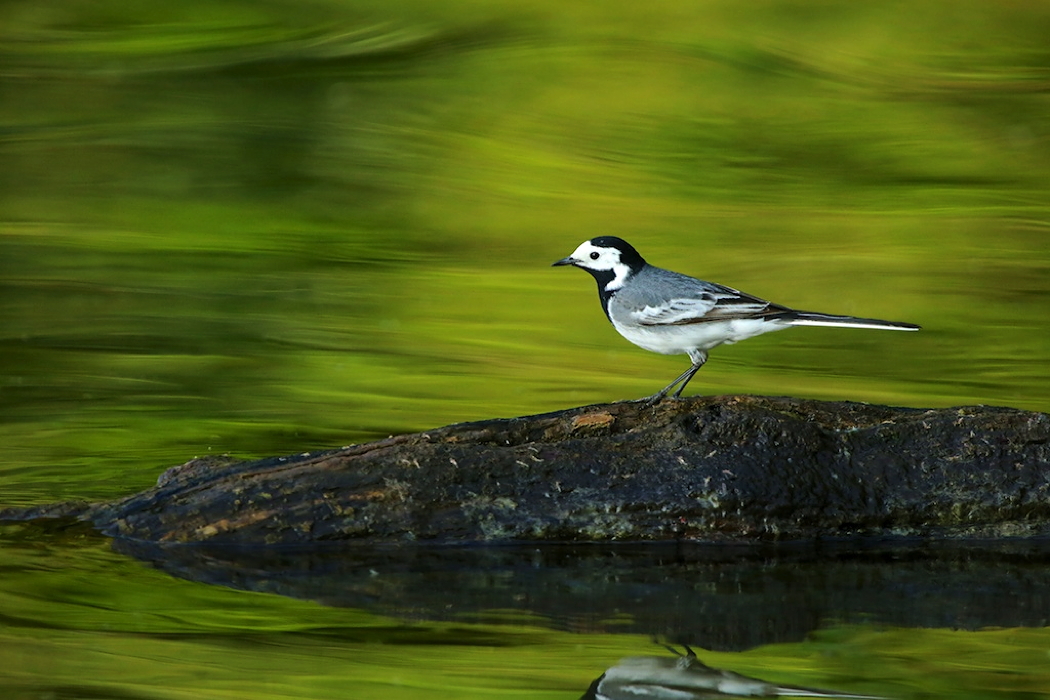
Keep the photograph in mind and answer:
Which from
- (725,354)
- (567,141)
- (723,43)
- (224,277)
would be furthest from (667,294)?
(723,43)

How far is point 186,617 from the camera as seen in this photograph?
227 inches

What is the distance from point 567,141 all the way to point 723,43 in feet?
12.7

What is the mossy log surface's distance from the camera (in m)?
6.54

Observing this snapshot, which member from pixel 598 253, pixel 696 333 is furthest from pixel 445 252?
pixel 696 333

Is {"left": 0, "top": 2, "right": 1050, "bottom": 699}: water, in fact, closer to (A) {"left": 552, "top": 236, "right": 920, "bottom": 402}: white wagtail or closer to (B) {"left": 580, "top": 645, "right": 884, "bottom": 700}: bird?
(B) {"left": 580, "top": 645, "right": 884, "bottom": 700}: bird

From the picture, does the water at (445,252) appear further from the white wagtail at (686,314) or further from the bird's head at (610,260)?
the white wagtail at (686,314)

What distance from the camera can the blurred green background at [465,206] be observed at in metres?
9.65

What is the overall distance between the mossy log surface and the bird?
125 cm

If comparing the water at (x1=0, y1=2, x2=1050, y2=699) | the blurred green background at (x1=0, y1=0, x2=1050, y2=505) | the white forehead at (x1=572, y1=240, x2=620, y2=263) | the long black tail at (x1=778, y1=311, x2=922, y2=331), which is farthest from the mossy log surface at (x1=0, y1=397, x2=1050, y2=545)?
the white forehead at (x1=572, y1=240, x2=620, y2=263)

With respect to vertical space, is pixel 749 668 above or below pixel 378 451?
below

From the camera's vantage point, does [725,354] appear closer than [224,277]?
Yes

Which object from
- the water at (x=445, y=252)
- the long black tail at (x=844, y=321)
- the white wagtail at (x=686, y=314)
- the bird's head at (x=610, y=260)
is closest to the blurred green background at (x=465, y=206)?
the water at (x=445, y=252)

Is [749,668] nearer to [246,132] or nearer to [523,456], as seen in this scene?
[523,456]

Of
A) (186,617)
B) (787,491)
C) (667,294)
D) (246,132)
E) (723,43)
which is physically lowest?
(186,617)
